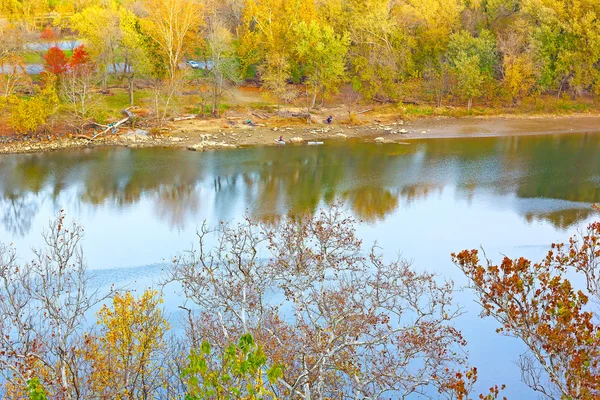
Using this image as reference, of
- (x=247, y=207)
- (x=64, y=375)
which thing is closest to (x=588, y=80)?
(x=247, y=207)

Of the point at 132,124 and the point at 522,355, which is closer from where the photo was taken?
the point at 522,355

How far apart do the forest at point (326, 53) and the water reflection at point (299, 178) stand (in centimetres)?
889

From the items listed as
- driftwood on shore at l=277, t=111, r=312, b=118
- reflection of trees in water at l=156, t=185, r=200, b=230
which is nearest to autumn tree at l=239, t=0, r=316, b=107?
driftwood on shore at l=277, t=111, r=312, b=118

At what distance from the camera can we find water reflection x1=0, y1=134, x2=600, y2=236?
31562 mm

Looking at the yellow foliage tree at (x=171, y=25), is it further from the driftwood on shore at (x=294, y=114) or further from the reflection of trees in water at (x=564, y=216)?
the reflection of trees in water at (x=564, y=216)

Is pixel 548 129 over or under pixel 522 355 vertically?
over

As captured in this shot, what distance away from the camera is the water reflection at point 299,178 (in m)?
31.6

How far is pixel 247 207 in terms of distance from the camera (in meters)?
31.0

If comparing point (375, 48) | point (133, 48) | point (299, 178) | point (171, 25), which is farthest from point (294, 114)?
point (299, 178)

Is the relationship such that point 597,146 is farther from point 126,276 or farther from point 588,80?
point 126,276

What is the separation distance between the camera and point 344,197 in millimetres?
32938

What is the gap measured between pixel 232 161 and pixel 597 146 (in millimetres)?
25757

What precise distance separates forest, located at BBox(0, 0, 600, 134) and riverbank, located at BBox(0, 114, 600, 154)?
2.22 metres

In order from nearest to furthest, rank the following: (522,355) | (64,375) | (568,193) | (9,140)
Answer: (64,375)
(522,355)
(568,193)
(9,140)
